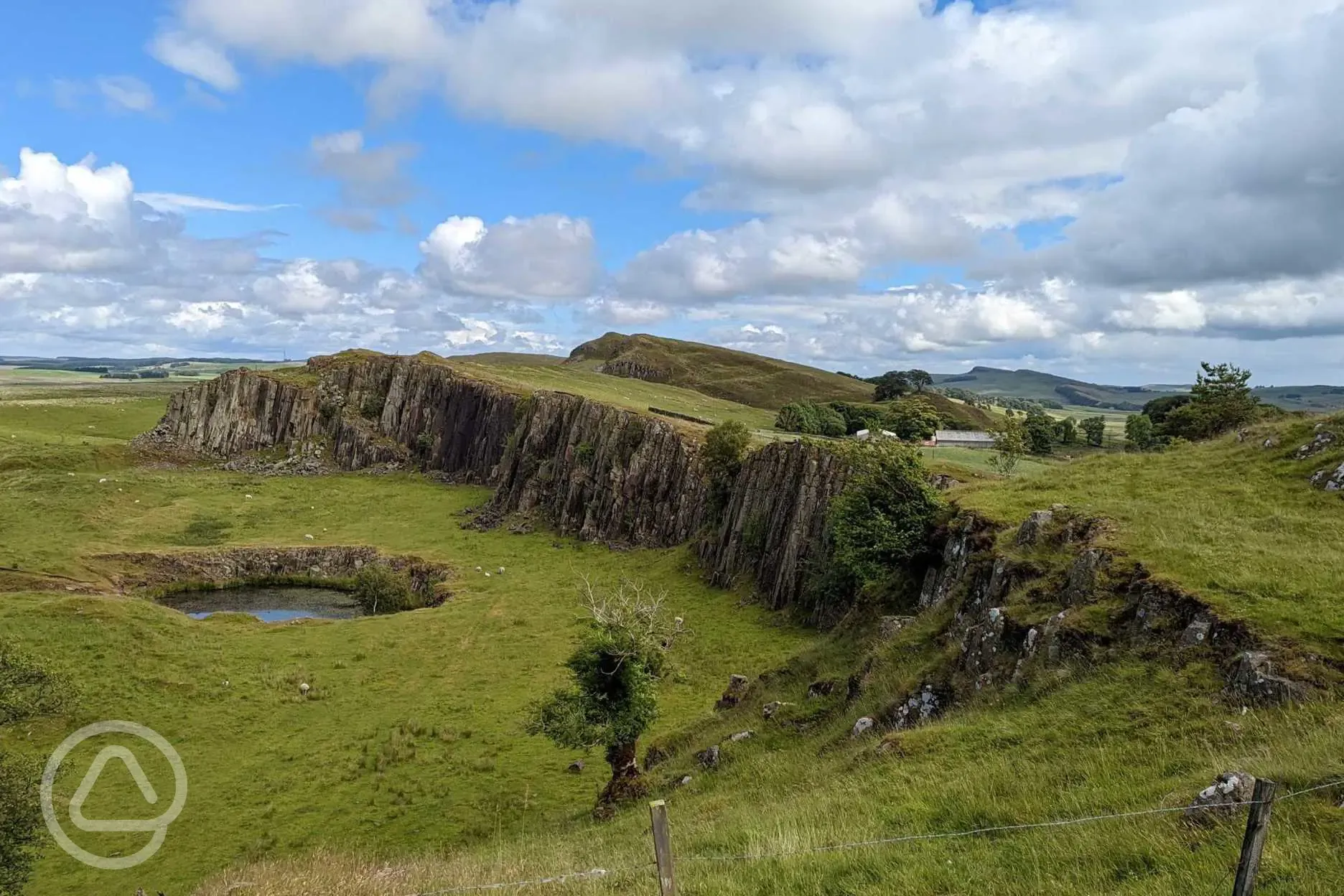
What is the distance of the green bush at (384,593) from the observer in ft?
202

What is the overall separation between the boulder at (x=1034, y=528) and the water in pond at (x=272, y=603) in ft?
174

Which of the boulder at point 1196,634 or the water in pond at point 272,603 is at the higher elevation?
the boulder at point 1196,634

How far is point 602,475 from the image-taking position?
75562mm

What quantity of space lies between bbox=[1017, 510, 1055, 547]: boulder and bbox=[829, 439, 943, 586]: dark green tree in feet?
26.2

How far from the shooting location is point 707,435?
6612cm

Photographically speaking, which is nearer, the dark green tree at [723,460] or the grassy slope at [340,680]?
the grassy slope at [340,680]

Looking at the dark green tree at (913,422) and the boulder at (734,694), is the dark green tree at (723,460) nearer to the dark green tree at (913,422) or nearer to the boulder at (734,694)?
the boulder at (734,694)

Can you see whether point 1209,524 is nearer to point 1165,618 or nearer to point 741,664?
point 1165,618

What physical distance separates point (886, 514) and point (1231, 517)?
1368cm

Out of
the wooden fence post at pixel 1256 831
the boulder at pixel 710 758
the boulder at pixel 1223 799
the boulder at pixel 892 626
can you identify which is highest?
the wooden fence post at pixel 1256 831

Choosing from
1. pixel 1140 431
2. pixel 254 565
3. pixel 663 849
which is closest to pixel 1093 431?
pixel 1140 431

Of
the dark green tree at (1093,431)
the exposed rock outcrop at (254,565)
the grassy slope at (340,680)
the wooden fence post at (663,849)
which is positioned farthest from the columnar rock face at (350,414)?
the dark green tree at (1093,431)

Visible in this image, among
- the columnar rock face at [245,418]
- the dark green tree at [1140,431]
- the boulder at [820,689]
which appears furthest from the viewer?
the columnar rock face at [245,418]

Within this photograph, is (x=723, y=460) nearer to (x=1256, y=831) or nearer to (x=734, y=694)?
(x=734, y=694)
